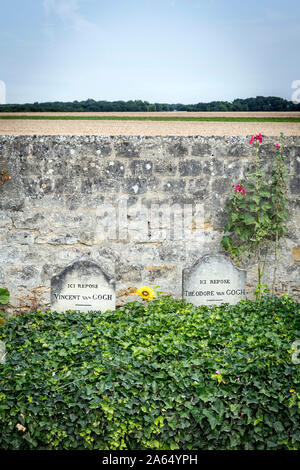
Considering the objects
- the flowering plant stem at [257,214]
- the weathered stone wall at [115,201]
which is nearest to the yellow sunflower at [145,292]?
the weathered stone wall at [115,201]

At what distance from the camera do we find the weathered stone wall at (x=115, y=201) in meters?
5.66

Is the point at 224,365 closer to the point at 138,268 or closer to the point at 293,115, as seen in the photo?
the point at 138,268

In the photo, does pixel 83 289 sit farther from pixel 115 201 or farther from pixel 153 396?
pixel 153 396

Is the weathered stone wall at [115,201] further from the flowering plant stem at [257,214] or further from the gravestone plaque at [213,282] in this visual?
the gravestone plaque at [213,282]

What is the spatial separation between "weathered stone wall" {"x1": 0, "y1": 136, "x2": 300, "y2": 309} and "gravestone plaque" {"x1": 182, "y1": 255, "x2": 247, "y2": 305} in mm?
540

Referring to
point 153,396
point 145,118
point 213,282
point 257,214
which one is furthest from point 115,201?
point 145,118

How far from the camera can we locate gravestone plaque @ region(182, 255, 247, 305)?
530cm

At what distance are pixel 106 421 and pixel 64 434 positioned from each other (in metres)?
0.29

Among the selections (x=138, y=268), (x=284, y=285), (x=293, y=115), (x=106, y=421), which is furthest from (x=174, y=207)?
(x=293, y=115)

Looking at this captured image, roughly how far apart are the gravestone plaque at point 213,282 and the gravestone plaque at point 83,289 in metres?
0.83

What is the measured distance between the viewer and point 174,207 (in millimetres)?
5762

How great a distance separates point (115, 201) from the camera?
5.72 meters

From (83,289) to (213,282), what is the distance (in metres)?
1.36
